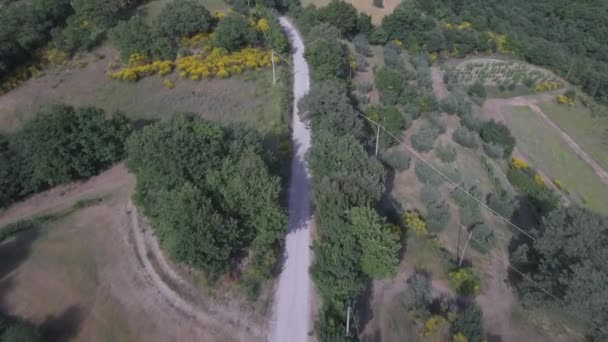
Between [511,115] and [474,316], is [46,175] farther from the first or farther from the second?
[511,115]

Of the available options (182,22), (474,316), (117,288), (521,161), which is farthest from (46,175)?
(521,161)

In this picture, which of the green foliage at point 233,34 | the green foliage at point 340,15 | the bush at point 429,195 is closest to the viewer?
the bush at point 429,195

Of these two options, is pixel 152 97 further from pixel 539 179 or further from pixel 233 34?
pixel 539 179

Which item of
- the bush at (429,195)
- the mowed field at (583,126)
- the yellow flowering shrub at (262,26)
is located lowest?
the mowed field at (583,126)

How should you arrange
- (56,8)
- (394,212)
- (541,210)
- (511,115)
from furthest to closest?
(511,115) < (56,8) < (541,210) < (394,212)

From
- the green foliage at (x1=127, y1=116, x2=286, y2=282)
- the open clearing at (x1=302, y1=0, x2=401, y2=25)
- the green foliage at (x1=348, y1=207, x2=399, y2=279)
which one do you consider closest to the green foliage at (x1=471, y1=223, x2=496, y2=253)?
the green foliage at (x1=348, y1=207, x2=399, y2=279)

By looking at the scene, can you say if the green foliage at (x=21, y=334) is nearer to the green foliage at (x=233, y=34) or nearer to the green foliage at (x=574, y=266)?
the green foliage at (x=574, y=266)

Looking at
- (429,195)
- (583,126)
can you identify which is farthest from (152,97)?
(583,126)

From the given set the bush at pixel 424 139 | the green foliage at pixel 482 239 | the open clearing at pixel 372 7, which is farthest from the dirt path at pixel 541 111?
the green foliage at pixel 482 239
